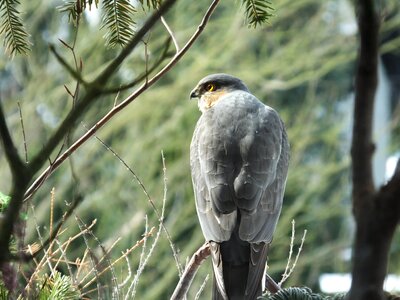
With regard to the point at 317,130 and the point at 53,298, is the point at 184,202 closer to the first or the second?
the point at 317,130

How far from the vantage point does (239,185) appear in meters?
2.05

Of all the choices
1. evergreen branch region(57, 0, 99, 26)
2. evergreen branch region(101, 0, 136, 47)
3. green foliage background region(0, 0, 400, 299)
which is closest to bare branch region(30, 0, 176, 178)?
evergreen branch region(57, 0, 99, 26)

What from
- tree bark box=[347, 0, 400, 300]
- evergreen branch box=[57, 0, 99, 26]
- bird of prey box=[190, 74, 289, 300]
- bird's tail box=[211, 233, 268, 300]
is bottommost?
bird's tail box=[211, 233, 268, 300]

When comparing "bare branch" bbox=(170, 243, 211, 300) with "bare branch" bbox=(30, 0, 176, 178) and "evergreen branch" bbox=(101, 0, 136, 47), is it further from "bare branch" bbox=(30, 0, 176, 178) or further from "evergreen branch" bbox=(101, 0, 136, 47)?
"bare branch" bbox=(30, 0, 176, 178)

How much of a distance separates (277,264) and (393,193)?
644 cm

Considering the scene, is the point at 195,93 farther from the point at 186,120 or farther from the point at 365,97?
the point at 186,120

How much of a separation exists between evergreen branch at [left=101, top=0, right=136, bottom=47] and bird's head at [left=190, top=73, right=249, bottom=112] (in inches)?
47.1

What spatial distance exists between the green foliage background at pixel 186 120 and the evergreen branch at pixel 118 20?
4545 millimetres

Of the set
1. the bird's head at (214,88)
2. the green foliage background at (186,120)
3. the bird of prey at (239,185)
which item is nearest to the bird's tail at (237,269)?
the bird of prey at (239,185)

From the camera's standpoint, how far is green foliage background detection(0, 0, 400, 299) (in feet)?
21.9

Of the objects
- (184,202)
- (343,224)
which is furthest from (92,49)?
(343,224)

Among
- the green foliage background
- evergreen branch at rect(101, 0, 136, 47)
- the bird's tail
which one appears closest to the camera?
evergreen branch at rect(101, 0, 136, 47)

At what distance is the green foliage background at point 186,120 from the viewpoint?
21.9 ft

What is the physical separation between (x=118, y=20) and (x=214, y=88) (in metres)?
1.27
